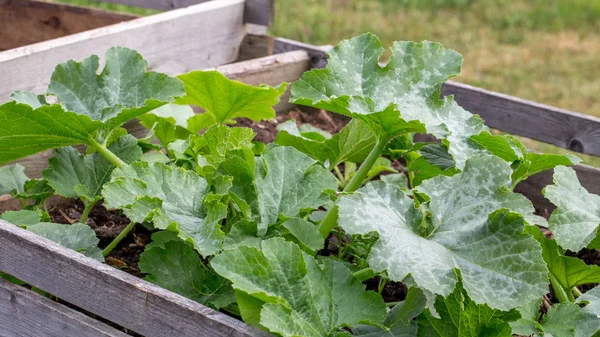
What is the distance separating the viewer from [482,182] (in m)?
1.48

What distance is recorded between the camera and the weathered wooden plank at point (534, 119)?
95.5 inches

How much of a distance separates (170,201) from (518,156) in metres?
0.69

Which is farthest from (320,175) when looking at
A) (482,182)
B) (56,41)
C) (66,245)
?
(56,41)

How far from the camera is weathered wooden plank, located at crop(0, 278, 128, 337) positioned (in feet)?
5.00

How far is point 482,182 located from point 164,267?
2.04ft

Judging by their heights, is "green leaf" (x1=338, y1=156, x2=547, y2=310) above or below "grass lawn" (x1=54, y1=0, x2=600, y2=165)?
above

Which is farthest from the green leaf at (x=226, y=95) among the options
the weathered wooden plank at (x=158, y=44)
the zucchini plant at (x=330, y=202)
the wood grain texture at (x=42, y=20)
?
the wood grain texture at (x=42, y=20)

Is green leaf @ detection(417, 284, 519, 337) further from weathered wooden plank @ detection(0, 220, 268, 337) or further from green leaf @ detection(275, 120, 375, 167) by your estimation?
green leaf @ detection(275, 120, 375, 167)

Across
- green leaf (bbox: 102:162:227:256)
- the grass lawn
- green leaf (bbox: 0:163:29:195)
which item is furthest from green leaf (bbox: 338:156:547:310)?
the grass lawn

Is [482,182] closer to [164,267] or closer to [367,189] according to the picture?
[367,189]

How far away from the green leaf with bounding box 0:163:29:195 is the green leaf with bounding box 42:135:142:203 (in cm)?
11

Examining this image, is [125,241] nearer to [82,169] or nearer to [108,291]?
[82,169]

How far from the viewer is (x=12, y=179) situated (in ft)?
6.31

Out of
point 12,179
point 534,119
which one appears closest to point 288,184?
point 12,179
